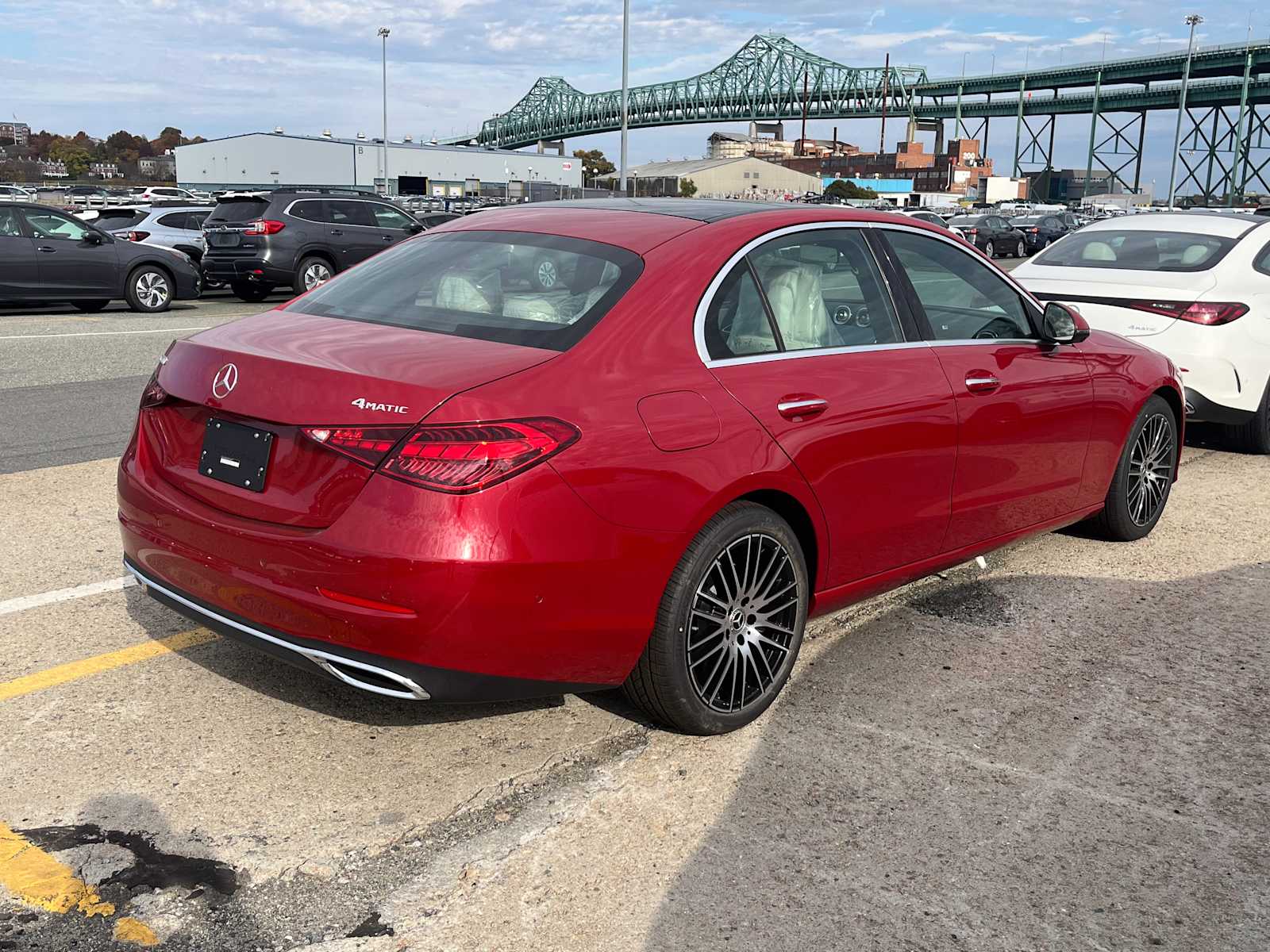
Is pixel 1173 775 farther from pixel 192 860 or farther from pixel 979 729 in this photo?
pixel 192 860

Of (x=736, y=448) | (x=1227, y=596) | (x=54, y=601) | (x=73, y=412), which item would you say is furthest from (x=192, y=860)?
(x=73, y=412)

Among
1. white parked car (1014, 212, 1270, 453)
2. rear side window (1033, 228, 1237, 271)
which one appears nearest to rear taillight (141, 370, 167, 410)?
white parked car (1014, 212, 1270, 453)

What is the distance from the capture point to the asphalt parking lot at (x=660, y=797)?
2.81 metres

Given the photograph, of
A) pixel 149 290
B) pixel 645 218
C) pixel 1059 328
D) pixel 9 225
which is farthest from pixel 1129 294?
pixel 9 225

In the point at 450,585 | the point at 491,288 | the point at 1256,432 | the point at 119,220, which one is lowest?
the point at 1256,432

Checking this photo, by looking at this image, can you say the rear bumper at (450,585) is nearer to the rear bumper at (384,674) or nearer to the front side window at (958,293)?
the rear bumper at (384,674)

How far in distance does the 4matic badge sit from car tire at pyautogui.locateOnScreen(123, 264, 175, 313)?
48.9 feet

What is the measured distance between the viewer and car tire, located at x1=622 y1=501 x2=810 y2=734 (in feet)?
11.5

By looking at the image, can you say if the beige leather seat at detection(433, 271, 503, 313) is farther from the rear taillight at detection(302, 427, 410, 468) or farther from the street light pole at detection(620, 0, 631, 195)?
the street light pole at detection(620, 0, 631, 195)

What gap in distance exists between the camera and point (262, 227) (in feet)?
61.0

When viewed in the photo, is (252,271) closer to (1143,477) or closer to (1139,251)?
(1139,251)

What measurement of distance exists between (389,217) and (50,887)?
18308mm

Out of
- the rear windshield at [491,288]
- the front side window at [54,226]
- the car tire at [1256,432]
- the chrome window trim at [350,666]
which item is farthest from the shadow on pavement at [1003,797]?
the front side window at [54,226]

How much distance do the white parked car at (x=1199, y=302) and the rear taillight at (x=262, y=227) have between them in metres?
13.0
